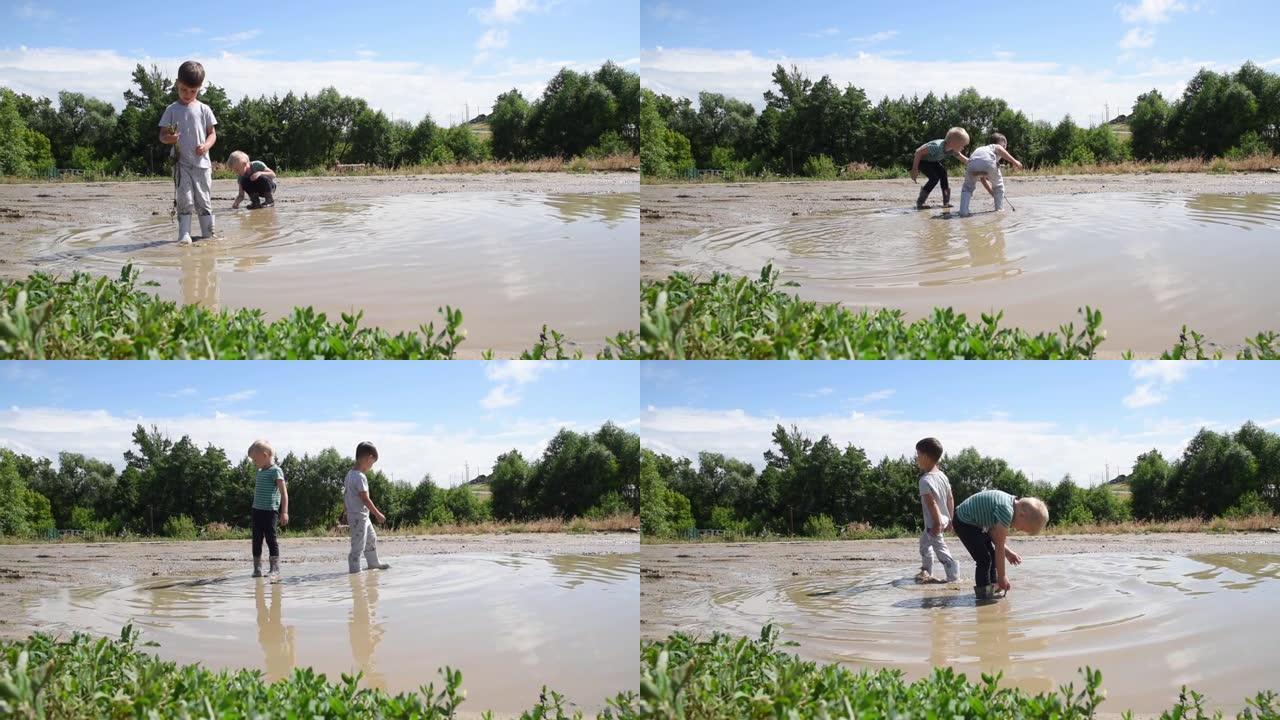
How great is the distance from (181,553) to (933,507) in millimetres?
8960

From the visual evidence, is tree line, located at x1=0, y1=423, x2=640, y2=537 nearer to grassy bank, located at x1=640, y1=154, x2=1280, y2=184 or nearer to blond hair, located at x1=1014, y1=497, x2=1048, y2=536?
blond hair, located at x1=1014, y1=497, x2=1048, y2=536

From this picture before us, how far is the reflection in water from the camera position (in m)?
5.21

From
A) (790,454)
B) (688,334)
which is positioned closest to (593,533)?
(790,454)

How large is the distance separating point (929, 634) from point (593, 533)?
7.94m

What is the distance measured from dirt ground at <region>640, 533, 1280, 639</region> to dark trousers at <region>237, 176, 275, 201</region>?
807cm

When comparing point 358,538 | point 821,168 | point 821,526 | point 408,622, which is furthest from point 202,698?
point 821,168

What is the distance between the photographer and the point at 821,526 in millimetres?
12742

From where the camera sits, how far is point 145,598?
773 centimetres

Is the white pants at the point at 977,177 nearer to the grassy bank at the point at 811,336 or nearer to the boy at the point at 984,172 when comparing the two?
the boy at the point at 984,172

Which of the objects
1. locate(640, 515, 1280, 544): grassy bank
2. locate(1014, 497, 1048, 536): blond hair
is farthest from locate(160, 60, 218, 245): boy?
locate(1014, 497, 1048, 536): blond hair

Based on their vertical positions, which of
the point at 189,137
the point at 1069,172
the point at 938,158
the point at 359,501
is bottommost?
the point at 359,501

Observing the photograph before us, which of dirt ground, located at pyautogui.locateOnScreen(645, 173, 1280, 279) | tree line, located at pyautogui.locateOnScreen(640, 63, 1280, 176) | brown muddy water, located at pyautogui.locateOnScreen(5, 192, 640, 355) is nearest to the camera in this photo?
brown muddy water, located at pyautogui.locateOnScreen(5, 192, 640, 355)

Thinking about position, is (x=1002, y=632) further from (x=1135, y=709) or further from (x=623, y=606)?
(x=623, y=606)

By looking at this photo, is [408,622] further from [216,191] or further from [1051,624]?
[216,191]
